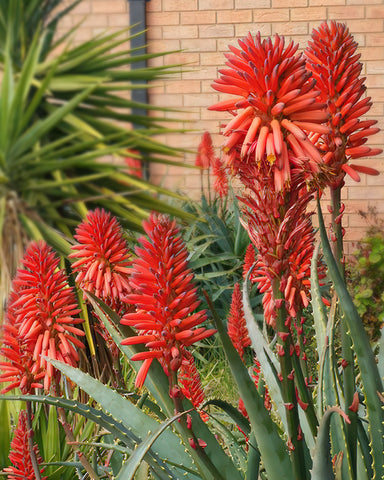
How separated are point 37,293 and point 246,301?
0.25 m

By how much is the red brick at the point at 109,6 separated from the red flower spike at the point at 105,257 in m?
3.25

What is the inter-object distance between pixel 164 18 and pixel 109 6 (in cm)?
44

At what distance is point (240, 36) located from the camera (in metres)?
3.63

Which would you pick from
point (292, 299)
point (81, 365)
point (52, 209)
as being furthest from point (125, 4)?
point (292, 299)

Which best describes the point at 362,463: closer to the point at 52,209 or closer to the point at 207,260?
the point at 207,260

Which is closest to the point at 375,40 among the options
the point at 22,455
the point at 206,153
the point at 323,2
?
the point at 323,2

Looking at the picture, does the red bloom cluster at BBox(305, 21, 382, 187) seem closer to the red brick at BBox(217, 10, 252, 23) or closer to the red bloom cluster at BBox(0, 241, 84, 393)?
the red bloom cluster at BBox(0, 241, 84, 393)

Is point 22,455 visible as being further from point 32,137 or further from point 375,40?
point 32,137

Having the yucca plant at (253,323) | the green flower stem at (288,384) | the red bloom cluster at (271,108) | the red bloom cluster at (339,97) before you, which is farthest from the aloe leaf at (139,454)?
the red bloom cluster at (339,97)

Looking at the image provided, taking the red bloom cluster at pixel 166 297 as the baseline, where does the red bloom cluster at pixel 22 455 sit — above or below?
below

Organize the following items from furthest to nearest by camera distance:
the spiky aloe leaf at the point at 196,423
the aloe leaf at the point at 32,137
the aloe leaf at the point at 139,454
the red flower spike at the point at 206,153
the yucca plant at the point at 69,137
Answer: the aloe leaf at the point at 32,137 → the yucca plant at the point at 69,137 → the red flower spike at the point at 206,153 → the spiky aloe leaf at the point at 196,423 → the aloe leaf at the point at 139,454

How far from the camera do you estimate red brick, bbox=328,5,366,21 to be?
142 inches

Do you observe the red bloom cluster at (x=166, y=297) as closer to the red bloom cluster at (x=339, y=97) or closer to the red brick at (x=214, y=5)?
the red bloom cluster at (x=339, y=97)

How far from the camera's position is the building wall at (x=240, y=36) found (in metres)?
3.58
